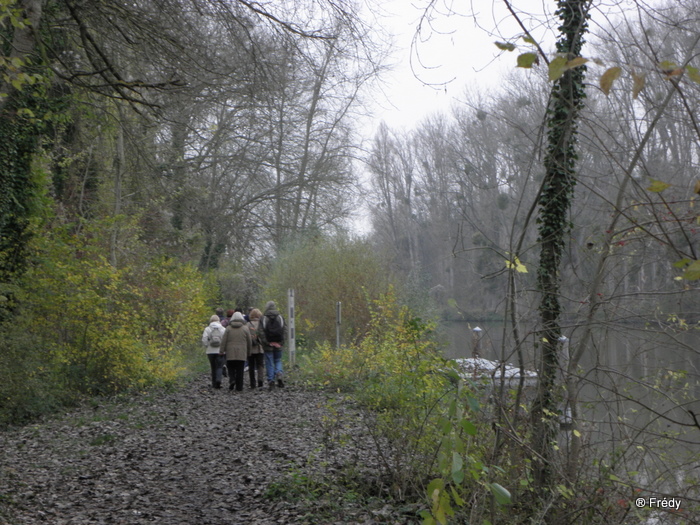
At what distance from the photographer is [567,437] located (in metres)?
5.73

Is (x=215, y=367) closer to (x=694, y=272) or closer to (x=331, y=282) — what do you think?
(x=331, y=282)

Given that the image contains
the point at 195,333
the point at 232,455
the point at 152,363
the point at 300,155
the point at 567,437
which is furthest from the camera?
the point at 300,155

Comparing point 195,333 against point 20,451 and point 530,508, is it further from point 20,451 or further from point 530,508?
point 530,508

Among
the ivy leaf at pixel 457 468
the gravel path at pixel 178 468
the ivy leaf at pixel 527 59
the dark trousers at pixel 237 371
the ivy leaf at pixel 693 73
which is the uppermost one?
the ivy leaf at pixel 527 59

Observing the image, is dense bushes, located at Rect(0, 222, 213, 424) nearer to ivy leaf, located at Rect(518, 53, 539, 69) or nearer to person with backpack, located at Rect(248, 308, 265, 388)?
person with backpack, located at Rect(248, 308, 265, 388)

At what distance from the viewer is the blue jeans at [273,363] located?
1460 centimetres

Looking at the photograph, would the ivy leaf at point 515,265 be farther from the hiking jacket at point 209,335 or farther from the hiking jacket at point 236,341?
the hiking jacket at point 209,335

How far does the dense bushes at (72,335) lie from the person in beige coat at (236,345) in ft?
5.29

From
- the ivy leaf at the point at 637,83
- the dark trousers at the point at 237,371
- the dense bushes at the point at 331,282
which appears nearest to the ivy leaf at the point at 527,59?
the ivy leaf at the point at 637,83

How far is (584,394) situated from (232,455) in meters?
4.35

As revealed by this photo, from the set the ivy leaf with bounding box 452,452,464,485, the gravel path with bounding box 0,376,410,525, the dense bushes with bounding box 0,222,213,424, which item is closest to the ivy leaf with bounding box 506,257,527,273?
the ivy leaf with bounding box 452,452,464,485

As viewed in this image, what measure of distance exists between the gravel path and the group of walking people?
2468mm

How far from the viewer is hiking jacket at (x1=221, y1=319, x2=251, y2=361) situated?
14219mm

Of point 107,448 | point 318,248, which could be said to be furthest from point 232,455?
point 318,248
